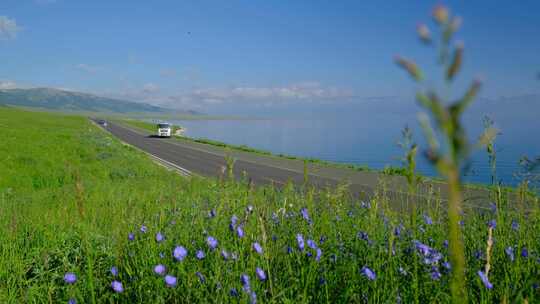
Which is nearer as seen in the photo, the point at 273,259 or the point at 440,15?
→ the point at 440,15

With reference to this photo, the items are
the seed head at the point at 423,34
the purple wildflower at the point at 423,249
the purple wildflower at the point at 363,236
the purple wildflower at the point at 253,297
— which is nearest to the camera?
the seed head at the point at 423,34

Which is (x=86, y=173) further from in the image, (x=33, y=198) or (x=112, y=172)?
(x=33, y=198)

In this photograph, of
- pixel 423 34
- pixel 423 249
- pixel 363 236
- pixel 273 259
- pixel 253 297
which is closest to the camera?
pixel 423 34

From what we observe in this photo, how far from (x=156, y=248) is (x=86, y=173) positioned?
47.0 ft

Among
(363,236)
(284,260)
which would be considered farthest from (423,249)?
(284,260)

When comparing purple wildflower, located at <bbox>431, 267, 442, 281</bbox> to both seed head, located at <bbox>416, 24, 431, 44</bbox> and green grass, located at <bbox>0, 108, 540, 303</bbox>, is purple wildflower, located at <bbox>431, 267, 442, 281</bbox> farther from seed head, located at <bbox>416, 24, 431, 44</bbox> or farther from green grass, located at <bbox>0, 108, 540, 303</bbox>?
seed head, located at <bbox>416, 24, 431, 44</bbox>

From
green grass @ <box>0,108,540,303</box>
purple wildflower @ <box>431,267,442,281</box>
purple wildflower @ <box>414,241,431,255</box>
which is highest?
purple wildflower @ <box>414,241,431,255</box>

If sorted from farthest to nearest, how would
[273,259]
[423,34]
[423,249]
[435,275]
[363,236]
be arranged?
[363,236]
[273,259]
[423,249]
[435,275]
[423,34]

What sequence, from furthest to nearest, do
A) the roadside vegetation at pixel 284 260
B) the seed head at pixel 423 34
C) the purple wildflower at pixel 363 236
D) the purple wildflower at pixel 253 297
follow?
the purple wildflower at pixel 363 236
the roadside vegetation at pixel 284 260
the purple wildflower at pixel 253 297
the seed head at pixel 423 34

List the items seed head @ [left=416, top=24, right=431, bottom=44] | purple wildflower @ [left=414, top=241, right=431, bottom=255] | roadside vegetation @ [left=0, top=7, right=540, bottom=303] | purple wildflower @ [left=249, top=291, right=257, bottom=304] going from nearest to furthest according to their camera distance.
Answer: seed head @ [left=416, top=24, right=431, bottom=44] → purple wildflower @ [left=249, top=291, right=257, bottom=304] → roadside vegetation @ [left=0, top=7, right=540, bottom=303] → purple wildflower @ [left=414, top=241, right=431, bottom=255]

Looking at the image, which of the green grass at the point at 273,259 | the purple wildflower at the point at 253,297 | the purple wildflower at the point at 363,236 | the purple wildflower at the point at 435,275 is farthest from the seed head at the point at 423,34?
the purple wildflower at the point at 363,236

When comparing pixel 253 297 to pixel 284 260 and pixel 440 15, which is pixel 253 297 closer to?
pixel 284 260

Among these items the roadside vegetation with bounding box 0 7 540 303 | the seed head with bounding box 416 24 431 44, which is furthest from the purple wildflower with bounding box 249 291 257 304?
the seed head with bounding box 416 24 431 44

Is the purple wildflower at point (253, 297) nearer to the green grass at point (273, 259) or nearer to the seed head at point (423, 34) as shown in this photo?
the green grass at point (273, 259)
